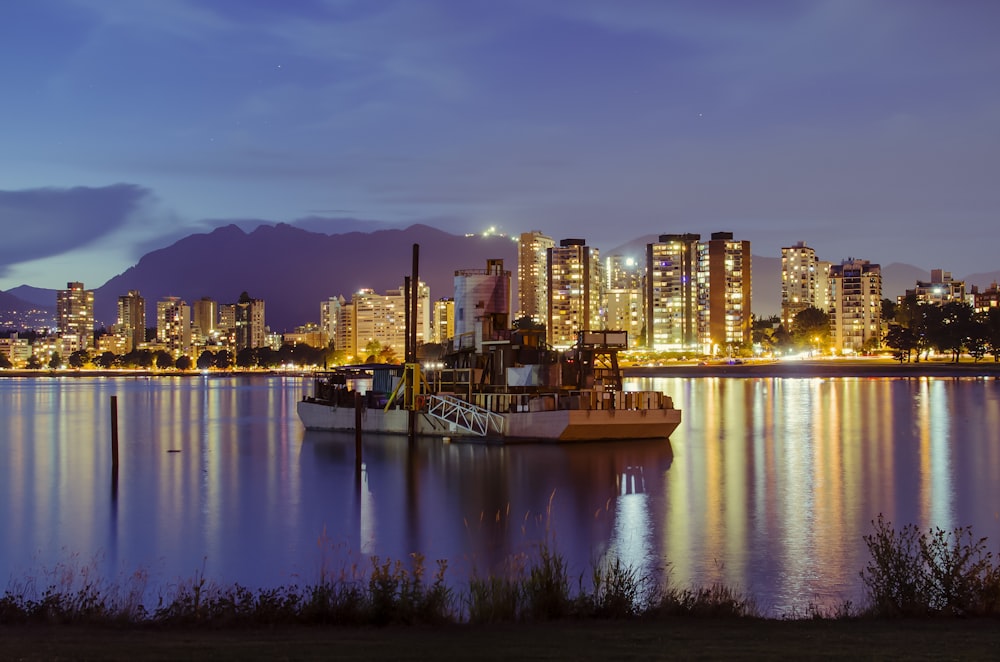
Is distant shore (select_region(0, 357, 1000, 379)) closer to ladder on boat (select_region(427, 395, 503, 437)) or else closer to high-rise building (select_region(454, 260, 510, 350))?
high-rise building (select_region(454, 260, 510, 350))

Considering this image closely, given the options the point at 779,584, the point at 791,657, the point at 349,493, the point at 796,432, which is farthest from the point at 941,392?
the point at 791,657

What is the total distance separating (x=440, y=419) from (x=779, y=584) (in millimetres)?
32014

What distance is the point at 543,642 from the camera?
1142 cm

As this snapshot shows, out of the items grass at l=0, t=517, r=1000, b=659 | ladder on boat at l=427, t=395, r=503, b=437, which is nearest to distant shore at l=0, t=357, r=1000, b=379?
ladder on boat at l=427, t=395, r=503, b=437

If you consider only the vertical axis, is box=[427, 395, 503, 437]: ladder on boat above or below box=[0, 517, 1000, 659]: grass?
above

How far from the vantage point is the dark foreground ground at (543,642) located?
10.7m

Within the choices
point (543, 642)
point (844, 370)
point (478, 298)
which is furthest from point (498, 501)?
point (844, 370)

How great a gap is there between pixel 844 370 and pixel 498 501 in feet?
497

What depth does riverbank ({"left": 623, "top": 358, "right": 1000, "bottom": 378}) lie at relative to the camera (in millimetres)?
153625

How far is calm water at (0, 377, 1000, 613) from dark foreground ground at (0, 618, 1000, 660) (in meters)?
6.74

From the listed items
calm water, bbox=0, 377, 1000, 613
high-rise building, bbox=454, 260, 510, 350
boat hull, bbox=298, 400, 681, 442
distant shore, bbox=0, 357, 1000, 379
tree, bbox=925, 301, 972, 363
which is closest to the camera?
calm water, bbox=0, 377, 1000, 613

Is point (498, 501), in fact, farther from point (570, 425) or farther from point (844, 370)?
point (844, 370)

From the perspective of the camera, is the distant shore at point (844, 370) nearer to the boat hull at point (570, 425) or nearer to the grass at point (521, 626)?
the boat hull at point (570, 425)

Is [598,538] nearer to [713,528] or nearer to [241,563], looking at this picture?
[713,528]
